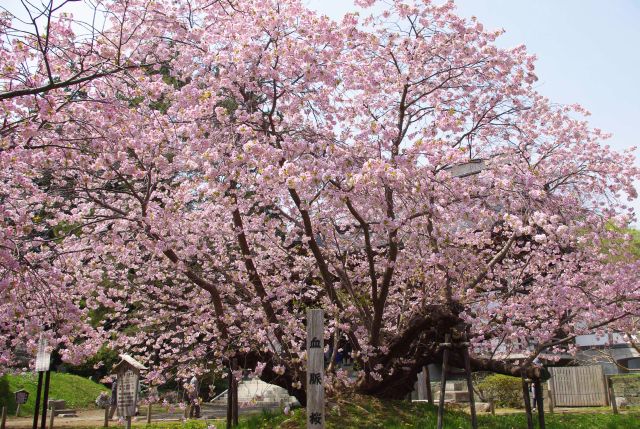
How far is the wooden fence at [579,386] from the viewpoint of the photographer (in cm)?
1942

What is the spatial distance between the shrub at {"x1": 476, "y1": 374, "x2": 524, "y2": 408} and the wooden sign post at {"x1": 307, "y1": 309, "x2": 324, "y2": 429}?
14782 mm

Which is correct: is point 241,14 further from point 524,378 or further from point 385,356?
point 524,378

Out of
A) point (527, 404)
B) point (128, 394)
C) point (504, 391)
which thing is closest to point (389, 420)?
point (527, 404)

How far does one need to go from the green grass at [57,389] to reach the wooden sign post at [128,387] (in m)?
10.6

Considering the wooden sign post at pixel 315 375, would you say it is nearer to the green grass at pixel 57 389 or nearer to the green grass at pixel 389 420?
the green grass at pixel 389 420

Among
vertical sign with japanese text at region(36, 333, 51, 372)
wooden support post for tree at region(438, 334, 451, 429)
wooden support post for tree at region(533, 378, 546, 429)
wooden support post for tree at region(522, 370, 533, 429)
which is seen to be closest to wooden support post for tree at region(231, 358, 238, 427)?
vertical sign with japanese text at region(36, 333, 51, 372)

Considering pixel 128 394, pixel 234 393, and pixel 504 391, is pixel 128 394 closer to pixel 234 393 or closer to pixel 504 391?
pixel 234 393

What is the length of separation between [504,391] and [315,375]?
615 inches

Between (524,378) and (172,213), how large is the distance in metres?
6.72

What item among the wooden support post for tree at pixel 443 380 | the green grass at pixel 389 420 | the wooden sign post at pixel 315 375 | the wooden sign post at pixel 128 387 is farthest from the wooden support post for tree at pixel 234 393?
the wooden sign post at pixel 315 375

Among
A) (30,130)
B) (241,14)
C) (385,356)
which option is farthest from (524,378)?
(30,130)

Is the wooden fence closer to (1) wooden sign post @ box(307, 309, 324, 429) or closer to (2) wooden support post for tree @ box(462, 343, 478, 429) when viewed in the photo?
(2) wooden support post for tree @ box(462, 343, 478, 429)

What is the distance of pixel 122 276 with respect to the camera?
12414mm

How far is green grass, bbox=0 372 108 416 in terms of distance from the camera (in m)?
21.5
